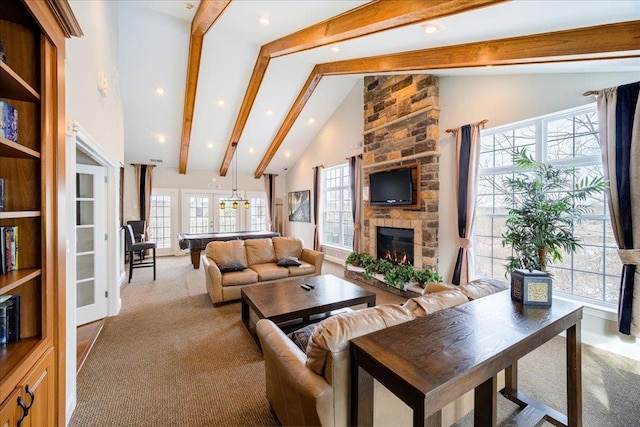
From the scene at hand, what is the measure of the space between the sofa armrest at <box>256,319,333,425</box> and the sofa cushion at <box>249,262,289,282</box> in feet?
7.32

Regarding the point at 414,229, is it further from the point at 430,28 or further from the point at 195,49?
the point at 195,49

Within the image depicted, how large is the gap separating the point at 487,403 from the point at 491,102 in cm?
353

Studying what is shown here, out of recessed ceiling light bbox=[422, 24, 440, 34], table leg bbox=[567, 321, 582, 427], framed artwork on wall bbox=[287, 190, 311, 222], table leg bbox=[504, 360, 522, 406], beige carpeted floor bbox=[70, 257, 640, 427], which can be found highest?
recessed ceiling light bbox=[422, 24, 440, 34]

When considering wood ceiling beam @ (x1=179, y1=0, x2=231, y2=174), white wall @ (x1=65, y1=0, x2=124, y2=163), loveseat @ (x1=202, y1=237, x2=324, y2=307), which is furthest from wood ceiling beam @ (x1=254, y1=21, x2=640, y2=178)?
white wall @ (x1=65, y1=0, x2=124, y2=163)

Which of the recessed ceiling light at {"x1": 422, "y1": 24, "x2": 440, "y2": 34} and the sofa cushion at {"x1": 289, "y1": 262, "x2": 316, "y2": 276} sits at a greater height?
the recessed ceiling light at {"x1": 422, "y1": 24, "x2": 440, "y2": 34}

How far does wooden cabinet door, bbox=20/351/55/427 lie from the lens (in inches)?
46.2

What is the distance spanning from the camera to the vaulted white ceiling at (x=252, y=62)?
234cm

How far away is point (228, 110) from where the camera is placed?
6.02 m

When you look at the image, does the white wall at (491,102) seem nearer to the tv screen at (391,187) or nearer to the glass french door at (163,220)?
the tv screen at (391,187)

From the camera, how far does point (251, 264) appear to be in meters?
4.44

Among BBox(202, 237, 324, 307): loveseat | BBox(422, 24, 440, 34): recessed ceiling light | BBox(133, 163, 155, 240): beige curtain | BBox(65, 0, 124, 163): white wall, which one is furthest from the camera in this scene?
BBox(133, 163, 155, 240): beige curtain

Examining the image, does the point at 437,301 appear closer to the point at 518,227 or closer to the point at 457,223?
the point at 518,227

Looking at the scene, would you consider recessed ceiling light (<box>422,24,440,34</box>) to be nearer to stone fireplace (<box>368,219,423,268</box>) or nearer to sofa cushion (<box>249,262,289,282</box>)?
stone fireplace (<box>368,219,423,268</box>)

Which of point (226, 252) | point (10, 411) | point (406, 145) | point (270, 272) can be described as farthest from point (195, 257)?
point (10, 411)
